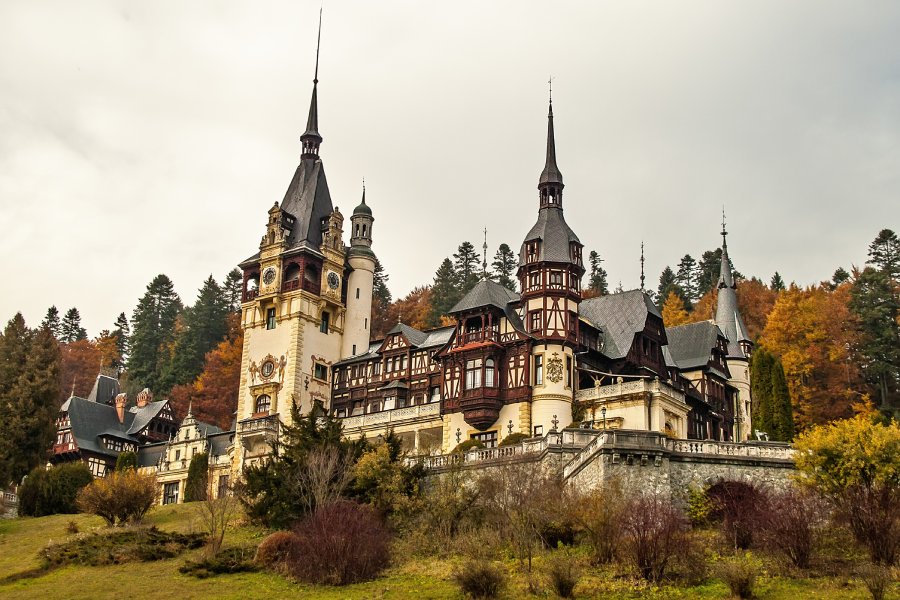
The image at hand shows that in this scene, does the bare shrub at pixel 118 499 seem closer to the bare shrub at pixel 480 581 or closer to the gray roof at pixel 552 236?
the bare shrub at pixel 480 581

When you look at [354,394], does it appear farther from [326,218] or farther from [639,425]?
[639,425]

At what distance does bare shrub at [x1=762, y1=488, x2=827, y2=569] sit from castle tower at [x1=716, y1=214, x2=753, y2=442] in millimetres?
30317

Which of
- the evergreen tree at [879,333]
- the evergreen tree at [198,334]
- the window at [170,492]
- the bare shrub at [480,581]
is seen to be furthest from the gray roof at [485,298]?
the evergreen tree at [198,334]

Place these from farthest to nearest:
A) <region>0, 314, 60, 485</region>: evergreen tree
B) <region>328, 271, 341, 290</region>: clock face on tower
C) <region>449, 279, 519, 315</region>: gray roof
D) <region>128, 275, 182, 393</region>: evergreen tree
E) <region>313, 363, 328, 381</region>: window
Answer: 1. <region>128, 275, 182, 393</region>: evergreen tree
2. <region>328, 271, 341, 290</region>: clock face on tower
3. <region>313, 363, 328, 381</region>: window
4. <region>449, 279, 519, 315</region>: gray roof
5. <region>0, 314, 60, 485</region>: evergreen tree

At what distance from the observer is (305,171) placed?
76812mm

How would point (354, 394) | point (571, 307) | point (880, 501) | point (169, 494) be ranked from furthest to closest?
point (169, 494), point (354, 394), point (571, 307), point (880, 501)

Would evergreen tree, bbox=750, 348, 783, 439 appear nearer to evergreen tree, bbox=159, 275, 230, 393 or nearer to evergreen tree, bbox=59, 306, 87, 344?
evergreen tree, bbox=159, 275, 230, 393

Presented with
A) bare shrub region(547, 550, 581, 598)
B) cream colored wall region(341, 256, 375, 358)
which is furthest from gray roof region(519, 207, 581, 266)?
bare shrub region(547, 550, 581, 598)

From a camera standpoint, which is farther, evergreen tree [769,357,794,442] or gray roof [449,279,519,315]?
gray roof [449,279,519,315]

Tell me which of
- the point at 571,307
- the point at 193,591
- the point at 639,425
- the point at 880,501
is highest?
the point at 571,307

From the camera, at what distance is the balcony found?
199ft

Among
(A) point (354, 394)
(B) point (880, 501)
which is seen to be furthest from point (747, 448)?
(A) point (354, 394)

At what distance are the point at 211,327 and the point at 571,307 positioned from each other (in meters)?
52.6

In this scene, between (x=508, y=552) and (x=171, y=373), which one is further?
(x=171, y=373)
